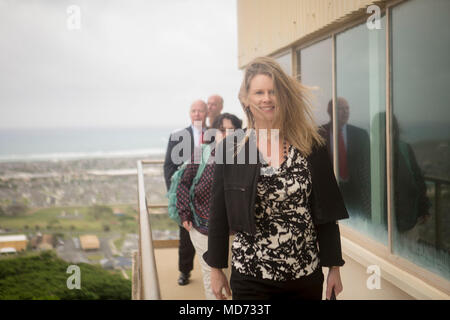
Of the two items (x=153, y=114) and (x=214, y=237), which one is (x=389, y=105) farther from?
(x=153, y=114)

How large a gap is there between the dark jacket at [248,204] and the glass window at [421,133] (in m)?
1.50

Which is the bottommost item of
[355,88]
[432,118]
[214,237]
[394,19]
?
[214,237]

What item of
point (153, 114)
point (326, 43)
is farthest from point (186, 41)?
A: point (326, 43)

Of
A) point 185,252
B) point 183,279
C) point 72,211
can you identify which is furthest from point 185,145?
point 72,211

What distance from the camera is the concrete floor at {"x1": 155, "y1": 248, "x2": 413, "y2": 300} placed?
3.47 meters

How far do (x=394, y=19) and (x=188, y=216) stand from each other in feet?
7.06

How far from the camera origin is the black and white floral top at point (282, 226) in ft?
5.49

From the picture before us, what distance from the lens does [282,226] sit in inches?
65.7

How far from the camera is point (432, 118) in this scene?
301 centimetres

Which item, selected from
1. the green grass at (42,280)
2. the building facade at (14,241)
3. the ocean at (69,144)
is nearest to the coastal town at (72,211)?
the building facade at (14,241)

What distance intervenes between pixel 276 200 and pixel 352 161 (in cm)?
297

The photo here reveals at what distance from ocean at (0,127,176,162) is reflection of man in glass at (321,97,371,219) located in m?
25.9
